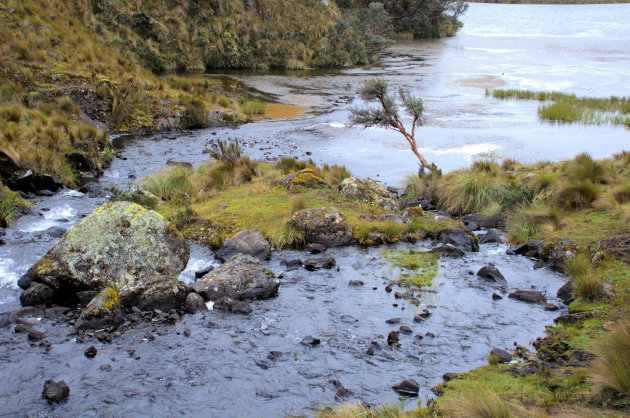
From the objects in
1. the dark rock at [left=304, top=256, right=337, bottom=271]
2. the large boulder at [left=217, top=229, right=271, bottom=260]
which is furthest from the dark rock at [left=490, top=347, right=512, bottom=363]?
the large boulder at [left=217, top=229, right=271, bottom=260]

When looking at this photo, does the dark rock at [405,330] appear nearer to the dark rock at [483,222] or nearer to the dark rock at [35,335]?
the dark rock at [35,335]

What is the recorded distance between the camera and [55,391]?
638 centimetres

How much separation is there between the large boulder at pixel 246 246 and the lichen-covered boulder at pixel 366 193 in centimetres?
424

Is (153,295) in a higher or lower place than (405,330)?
higher

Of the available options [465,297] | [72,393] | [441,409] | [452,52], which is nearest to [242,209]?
[465,297]

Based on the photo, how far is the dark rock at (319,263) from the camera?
10.9 m

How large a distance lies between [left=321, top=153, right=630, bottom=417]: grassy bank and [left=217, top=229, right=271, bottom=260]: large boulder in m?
5.83

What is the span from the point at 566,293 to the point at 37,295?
31.2ft

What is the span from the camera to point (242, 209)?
1409cm

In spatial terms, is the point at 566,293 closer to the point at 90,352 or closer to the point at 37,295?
the point at 90,352

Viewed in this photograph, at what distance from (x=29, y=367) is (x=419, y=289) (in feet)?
22.1

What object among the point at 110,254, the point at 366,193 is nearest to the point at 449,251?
the point at 366,193

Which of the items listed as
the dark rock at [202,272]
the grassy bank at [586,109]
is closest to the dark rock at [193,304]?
the dark rock at [202,272]

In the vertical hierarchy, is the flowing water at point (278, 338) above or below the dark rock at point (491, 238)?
below
